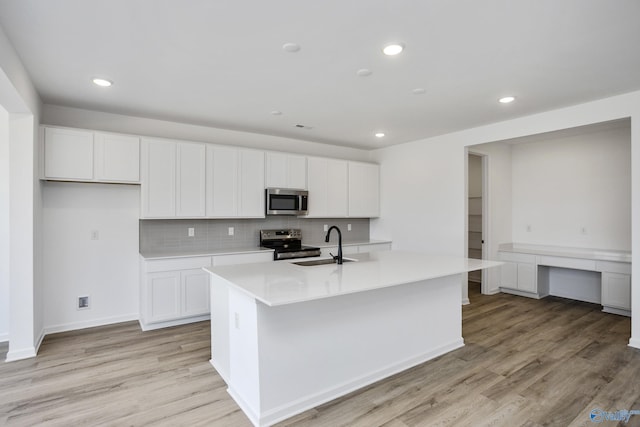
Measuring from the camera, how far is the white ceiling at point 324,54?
1.99 meters

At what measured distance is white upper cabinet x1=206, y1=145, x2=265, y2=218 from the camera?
4.37 meters

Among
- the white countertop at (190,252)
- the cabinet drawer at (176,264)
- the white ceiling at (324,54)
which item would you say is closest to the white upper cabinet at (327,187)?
A: the white countertop at (190,252)

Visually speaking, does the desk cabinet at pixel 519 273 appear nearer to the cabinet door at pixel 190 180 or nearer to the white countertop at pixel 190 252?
the white countertop at pixel 190 252

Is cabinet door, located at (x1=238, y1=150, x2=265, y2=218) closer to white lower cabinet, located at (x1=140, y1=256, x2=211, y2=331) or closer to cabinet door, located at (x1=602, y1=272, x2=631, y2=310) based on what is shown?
white lower cabinet, located at (x1=140, y1=256, x2=211, y2=331)

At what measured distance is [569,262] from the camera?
475 cm

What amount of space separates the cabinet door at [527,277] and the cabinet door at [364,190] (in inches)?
94.5

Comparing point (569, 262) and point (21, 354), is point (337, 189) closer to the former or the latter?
point (569, 262)

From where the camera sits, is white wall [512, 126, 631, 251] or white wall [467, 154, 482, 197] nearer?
white wall [512, 126, 631, 251]

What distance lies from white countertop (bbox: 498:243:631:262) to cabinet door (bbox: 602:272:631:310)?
8.7 inches

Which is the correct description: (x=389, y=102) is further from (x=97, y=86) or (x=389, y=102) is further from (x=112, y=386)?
(x=112, y=386)

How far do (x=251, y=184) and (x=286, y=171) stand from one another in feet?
1.92

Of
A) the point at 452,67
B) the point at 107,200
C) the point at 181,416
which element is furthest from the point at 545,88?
the point at 107,200

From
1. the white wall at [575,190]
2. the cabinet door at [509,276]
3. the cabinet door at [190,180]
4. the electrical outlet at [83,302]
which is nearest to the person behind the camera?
the electrical outlet at [83,302]

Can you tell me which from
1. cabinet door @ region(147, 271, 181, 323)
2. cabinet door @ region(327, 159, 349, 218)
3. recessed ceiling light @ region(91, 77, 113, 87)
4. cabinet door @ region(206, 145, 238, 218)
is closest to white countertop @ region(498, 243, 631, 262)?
cabinet door @ region(327, 159, 349, 218)
